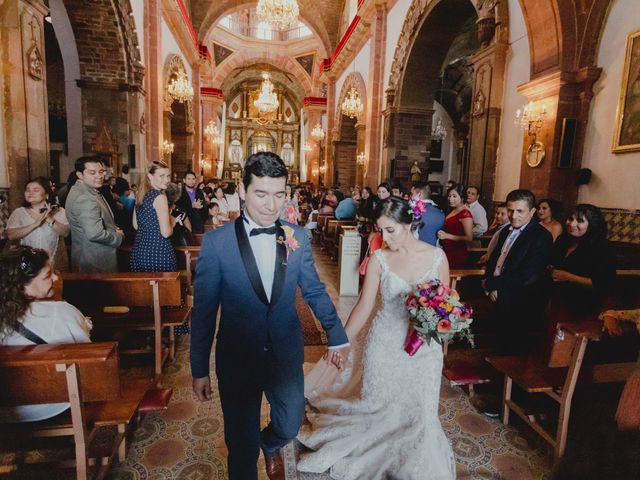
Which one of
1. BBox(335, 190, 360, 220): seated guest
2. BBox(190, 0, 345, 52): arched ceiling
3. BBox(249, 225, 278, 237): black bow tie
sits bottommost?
BBox(335, 190, 360, 220): seated guest

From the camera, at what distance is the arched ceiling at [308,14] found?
50.0 feet

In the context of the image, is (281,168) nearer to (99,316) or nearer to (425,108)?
(99,316)

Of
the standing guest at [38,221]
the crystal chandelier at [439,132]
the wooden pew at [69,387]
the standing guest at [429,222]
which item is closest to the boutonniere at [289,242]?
the wooden pew at [69,387]

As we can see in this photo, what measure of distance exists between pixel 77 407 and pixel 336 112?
16.5m

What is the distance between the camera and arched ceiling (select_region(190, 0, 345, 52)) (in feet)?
50.0

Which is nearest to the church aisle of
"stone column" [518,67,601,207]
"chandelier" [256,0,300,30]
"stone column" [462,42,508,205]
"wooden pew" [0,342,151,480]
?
"wooden pew" [0,342,151,480]

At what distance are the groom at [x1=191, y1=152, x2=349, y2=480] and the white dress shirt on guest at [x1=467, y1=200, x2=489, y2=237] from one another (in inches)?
178

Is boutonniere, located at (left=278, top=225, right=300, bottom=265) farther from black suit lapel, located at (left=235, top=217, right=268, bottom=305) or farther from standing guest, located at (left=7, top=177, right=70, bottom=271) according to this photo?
standing guest, located at (left=7, top=177, right=70, bottom=271)

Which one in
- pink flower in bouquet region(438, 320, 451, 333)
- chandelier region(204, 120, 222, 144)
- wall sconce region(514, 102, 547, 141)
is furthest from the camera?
chandelier region(204, 120, 222, 144)

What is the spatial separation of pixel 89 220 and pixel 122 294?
71 cm

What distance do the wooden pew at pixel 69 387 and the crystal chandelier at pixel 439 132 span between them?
15497mm

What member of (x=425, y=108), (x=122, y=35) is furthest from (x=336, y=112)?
(x=122, y=35)

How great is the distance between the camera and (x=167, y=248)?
3430mm

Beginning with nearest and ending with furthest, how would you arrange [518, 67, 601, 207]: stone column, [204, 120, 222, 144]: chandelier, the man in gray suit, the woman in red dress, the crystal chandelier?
1. the man in gray suit
2. the woman in red dress
3. [518, 67, 601, 207]: stone column
4. the crystal chandelier
5. [204, 120, 222, 144]: chandelier
